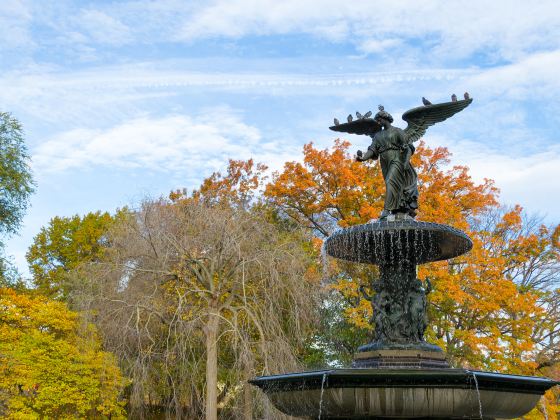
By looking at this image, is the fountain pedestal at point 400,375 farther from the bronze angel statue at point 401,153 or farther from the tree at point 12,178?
the tree at point 12,178

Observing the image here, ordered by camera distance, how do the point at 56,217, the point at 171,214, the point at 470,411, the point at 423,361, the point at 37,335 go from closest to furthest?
the point at 470,411
the point at 423,361
the point at 37,335
the point at 171,214
the point at 56,217

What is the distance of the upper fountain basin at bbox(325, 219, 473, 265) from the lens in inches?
358

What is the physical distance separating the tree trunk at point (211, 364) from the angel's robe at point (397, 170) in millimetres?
10839

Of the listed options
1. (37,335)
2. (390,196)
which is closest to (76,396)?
(37,335)

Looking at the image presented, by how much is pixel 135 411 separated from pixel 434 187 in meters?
12.2

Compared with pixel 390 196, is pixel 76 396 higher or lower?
lower

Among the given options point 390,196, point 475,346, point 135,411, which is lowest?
point 135,411

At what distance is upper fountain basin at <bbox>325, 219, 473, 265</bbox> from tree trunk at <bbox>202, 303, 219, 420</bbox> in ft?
33.8

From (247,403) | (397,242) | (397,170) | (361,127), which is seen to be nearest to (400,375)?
(397,242)

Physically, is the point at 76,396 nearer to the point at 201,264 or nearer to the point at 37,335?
the point at 37,335

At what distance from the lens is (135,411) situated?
21578 millimetres

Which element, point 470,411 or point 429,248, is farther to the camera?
point 429,248

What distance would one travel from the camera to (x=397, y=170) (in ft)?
32.7

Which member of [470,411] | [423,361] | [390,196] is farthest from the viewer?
[390,196]
